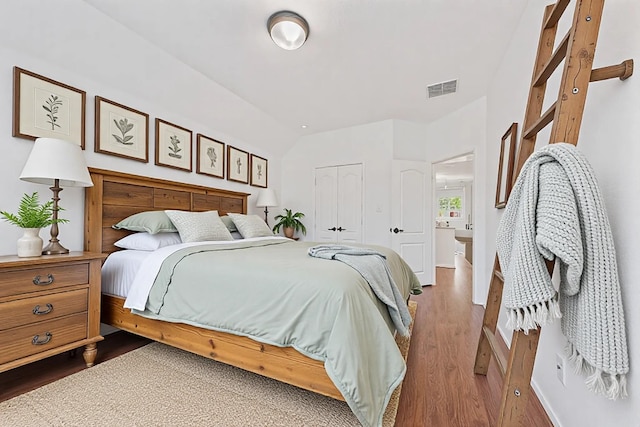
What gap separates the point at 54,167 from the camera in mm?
1885

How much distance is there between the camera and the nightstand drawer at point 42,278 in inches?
62.1

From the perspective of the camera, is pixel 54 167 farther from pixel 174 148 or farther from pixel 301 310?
pixel 301 310

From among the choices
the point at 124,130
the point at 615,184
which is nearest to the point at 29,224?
the point at 124,130

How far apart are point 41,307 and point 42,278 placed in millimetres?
166

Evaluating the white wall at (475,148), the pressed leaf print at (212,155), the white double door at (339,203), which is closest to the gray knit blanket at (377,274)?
the white wall at (475,148)

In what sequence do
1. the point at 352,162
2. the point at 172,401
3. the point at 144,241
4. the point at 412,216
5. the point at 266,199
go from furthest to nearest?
the point at 352,162 → the point at 412,216 → the point at 266,199 → the point at 144,241 → the point at 172,401

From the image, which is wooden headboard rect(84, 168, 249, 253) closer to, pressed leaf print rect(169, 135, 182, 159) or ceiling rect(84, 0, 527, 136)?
pressed leaf print rect(169, 135, 182, 159)

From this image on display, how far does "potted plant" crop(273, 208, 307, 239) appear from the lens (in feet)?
15.8

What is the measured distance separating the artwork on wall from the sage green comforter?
272 cm

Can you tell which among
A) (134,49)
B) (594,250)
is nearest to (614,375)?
(594,250)

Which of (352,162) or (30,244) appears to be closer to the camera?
(30,244)

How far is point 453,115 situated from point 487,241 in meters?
1.96

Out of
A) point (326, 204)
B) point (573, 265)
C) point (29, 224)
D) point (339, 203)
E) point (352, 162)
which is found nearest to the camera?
point (573, 265)

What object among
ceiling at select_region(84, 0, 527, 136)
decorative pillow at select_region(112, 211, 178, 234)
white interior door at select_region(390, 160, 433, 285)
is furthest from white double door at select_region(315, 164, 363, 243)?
decorative pillow at select_region(112, 211, 178, 234)
